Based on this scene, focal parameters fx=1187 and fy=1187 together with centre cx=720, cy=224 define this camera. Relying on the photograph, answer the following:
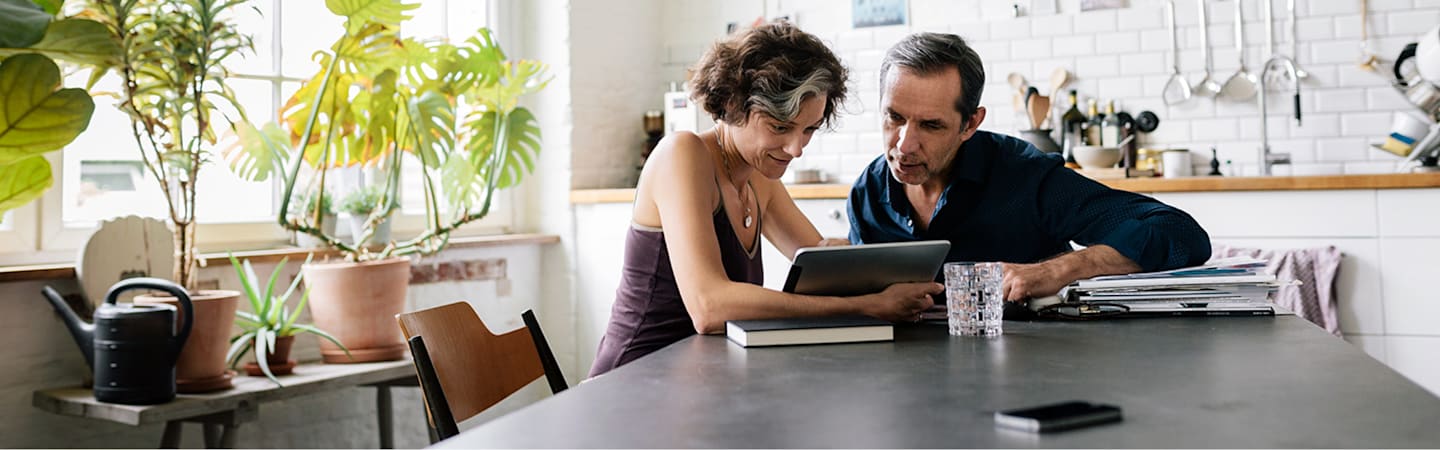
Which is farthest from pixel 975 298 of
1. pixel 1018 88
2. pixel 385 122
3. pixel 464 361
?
pixel 1018 88

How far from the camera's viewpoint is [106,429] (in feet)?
10.2

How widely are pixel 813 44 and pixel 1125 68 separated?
2.87m

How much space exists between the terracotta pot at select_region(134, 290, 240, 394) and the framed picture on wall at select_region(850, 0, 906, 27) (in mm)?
3140

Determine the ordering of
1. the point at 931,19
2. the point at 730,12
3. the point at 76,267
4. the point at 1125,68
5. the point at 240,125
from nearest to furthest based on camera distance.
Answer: the point at 76,267 → the point at 240,125 → the point at 1125,68 → the point at 931,19 → the point at 730,12

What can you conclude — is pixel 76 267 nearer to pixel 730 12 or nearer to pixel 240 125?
pixel 240 125

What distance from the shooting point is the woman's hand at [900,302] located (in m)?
1.96

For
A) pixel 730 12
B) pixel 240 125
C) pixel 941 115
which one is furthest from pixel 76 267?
pixel 730 12

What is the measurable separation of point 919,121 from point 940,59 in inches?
5.0

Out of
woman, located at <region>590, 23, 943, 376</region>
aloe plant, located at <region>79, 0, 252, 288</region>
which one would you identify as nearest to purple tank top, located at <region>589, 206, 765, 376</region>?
woman, located at <region>590, 23, 943, 376</region>

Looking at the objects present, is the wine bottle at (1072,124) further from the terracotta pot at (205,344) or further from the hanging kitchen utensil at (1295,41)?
the terracotta pot at (205,344)

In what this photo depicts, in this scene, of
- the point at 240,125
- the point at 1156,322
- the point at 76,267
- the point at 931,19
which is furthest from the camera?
the point at 931,19

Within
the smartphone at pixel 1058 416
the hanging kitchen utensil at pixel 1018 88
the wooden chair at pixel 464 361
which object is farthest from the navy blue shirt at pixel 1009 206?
the hanging kitchen utensil at pixel 1018 88

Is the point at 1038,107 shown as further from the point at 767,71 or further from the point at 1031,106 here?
the point at 767,71

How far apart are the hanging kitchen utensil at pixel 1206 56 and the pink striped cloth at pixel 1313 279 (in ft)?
3.66
